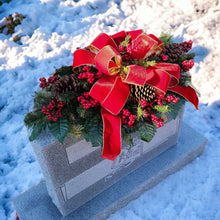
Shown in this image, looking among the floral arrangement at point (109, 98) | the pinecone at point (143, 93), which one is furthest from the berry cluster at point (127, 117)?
the pinecone at point (143, 93)

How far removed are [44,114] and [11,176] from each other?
1186 mm

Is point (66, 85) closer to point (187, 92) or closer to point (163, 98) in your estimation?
point (163, 98)

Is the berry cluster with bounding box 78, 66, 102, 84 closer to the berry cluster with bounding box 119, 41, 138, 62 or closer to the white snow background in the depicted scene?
the berry cluster with bounding box 119, 41, 138, 62

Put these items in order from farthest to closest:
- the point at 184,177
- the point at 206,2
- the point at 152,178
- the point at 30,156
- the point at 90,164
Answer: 1. the point at 206,2
2. the point at 30,156
3. the point at 184,177
4. the point at 152,178
5. the point at 90,164

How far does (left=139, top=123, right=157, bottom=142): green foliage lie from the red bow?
5.7 inches

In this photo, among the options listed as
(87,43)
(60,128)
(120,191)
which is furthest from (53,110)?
(87,43)

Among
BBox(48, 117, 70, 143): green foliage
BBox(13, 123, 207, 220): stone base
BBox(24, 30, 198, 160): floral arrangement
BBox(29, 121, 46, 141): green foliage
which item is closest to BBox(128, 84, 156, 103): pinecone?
BBox(24, 30, 198, 160): floral arrangement

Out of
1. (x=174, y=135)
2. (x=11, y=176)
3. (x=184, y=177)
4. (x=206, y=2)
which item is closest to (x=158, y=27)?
(x=206, y=2)

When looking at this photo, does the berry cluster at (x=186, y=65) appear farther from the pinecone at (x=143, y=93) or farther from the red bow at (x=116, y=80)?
the pinecone at (x=143, y=93)

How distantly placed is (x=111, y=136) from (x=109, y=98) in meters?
0.19

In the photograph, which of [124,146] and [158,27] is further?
[158,27]

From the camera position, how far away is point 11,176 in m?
2.10

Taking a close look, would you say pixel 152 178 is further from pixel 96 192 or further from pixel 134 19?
pixel 134 19

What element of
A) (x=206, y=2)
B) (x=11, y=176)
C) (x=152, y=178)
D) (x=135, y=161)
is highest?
(x=206, y=2)
